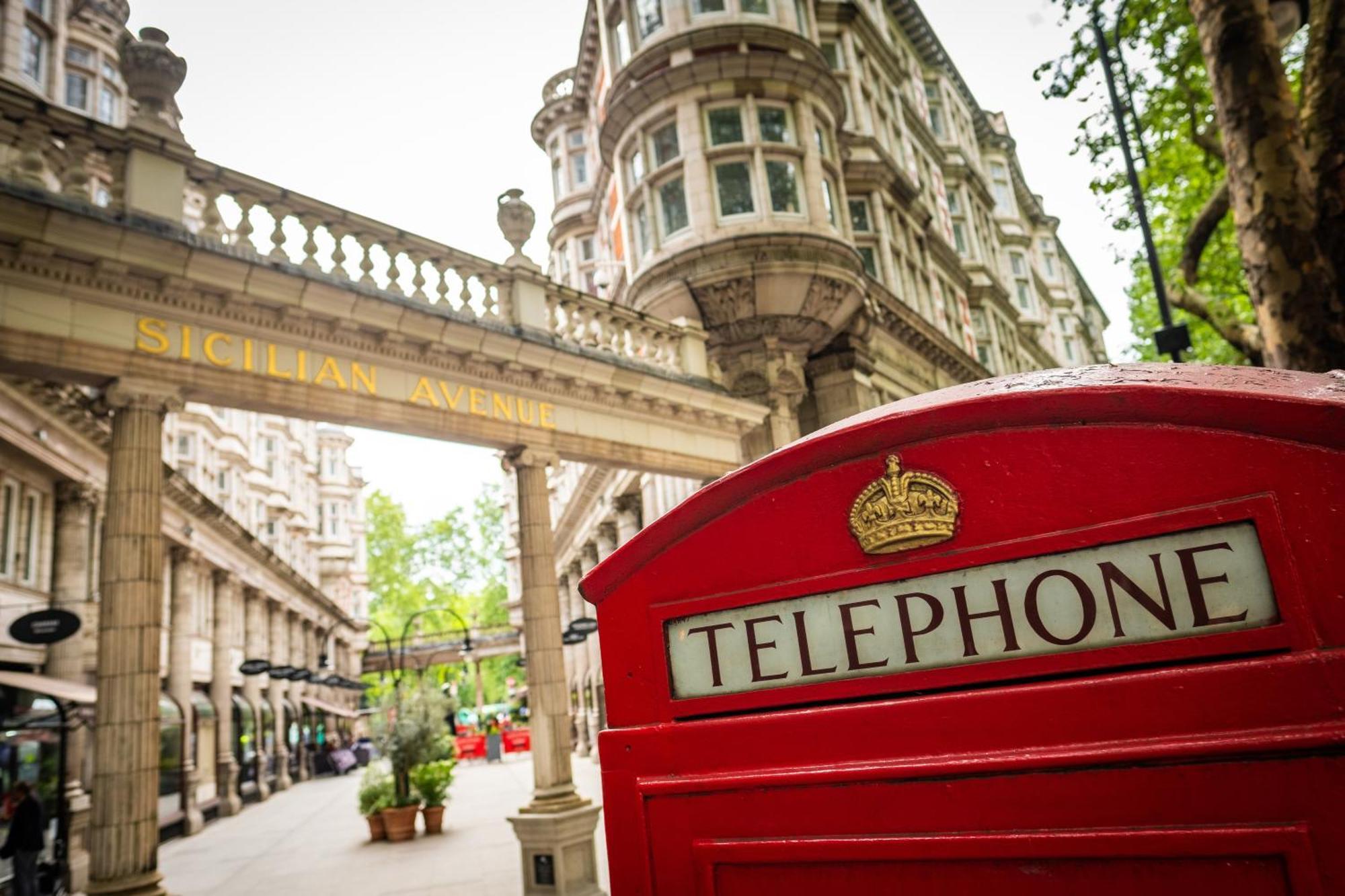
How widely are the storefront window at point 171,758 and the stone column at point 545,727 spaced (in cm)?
1529

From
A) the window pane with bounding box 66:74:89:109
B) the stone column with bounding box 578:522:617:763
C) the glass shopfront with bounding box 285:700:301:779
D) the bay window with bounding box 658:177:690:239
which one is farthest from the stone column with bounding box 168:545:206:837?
the bay window with bounding box 658:177:690:239

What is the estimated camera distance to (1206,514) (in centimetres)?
145

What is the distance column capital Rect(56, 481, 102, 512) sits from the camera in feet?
55.6

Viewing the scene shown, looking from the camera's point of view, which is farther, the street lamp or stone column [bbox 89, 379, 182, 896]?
the street lamp

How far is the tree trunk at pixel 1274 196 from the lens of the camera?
6.48 metres

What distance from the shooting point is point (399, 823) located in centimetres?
1474

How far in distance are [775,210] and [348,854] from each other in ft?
40.6

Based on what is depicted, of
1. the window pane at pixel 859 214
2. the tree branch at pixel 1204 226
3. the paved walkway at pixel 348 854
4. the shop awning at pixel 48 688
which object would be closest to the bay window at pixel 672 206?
the window pane at pixel 859 214

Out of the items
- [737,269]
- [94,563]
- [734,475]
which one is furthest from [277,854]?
[734,475]

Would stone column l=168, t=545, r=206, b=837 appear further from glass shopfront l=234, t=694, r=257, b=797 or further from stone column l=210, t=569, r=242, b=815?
glass shopfront l=234, t=694, r=257, b=797

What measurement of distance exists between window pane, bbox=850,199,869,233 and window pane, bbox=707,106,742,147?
6.02 metres

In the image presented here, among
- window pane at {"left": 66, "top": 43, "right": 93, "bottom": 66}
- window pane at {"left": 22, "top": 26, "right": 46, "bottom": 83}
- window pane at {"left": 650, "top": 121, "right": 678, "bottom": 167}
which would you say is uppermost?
window pane at {"left": 66, "top": 43, "right": 93, "bottom": 66}

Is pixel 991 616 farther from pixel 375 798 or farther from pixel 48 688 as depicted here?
pixel 375 798

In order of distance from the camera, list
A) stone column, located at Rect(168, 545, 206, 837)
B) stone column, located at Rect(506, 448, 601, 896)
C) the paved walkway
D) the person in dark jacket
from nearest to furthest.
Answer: stone column, located at Rect(506, 448, 601, 896), the person in dark jacket, the paved walkway, stone column, located at Rect(168, 545, 206, 837)
